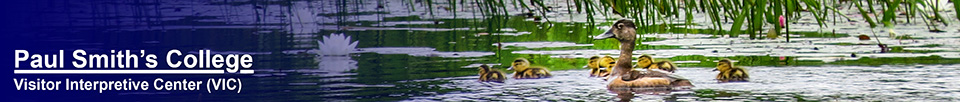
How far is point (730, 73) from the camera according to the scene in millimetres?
4461

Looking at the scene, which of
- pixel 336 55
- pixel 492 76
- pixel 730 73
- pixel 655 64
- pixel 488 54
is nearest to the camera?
pixel 730 73

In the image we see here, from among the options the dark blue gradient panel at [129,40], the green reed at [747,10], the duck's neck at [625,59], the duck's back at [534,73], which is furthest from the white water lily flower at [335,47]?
the duck's neck at [625,59]

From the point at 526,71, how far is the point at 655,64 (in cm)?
52

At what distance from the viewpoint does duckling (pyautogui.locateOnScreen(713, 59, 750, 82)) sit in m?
4.46

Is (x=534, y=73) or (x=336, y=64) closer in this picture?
(x=534, y=73)

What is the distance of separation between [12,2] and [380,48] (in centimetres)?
582

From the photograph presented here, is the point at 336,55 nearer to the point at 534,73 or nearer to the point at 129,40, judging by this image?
the point at 534,73

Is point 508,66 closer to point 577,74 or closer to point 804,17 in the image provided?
point 577,74

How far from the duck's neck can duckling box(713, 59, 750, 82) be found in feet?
0.71

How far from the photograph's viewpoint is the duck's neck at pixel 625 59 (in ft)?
15.1

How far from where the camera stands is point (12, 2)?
1165cm

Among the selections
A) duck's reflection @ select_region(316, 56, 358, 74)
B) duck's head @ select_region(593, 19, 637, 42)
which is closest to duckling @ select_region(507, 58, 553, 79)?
duck's head @ select_region(593, 19, 637, 42)

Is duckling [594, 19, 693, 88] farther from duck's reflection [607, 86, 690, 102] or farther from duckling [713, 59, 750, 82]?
duckling [713, 59, 750, 82]

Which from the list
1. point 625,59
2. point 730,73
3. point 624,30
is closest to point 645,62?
point 624,30
